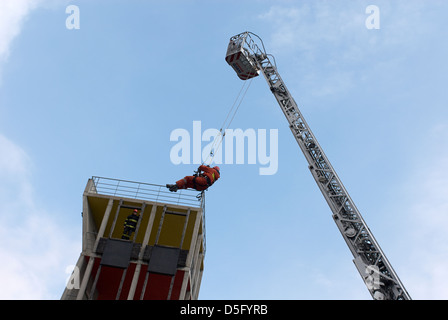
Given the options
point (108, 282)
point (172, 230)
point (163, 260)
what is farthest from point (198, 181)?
point (108, 282)

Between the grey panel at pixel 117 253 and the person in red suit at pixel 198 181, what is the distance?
14.0ft

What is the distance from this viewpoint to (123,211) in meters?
25.3

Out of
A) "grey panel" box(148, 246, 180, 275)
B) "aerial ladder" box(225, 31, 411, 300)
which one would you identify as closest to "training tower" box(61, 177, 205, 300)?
"grey panel" box(148, 246, 180, 275)

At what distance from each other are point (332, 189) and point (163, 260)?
11263 mm

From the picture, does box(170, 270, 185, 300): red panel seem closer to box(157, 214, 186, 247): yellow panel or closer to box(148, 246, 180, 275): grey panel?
box(148, 246, 180, 275): grey panel

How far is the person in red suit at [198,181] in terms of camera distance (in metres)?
25.3

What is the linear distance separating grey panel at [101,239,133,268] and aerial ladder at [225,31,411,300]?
12.3 m

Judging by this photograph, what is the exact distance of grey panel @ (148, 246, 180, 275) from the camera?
2303 cm

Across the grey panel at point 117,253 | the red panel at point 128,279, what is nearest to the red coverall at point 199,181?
the grey panel at point 117,253

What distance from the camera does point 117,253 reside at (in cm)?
2330

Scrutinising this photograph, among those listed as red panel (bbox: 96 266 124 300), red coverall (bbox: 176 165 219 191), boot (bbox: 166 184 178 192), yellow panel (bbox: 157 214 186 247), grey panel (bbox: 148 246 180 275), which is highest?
red coverall (bbox: 176 165 219 191)
